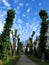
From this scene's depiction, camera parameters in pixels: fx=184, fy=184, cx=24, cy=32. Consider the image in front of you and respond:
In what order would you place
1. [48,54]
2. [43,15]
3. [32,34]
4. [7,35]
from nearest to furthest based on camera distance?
[7,35]
[43,15]
[48,54]
[32,34]

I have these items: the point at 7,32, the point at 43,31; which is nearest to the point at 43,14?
the point at 43,31

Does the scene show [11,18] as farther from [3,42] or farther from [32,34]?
[32,34]

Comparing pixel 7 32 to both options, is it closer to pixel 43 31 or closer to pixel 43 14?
pixel 43 31

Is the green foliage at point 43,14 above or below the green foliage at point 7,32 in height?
above

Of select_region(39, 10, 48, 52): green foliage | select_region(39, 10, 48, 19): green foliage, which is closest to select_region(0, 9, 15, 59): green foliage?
select_region(39, 10, 48, 19): green foliage

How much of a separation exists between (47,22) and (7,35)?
11118 mm

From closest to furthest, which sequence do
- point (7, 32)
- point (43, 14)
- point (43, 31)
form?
1. point (7, 32)
2. point (43, 31)
3. point (43, 14)

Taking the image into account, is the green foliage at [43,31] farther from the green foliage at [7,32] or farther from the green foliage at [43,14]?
the green foliage at [7,32]

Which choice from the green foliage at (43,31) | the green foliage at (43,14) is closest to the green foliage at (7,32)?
the green foliage at (43,14)

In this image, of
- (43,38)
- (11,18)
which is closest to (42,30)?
(43,38)

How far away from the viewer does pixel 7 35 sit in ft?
154

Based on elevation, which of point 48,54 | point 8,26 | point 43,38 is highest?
point 8,26

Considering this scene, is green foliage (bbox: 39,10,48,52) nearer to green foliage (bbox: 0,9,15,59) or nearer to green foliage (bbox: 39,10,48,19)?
green foliage (bbox: 39,10,48,19)

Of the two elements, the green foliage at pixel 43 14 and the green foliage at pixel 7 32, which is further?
the green foliage at pixel 43 14
